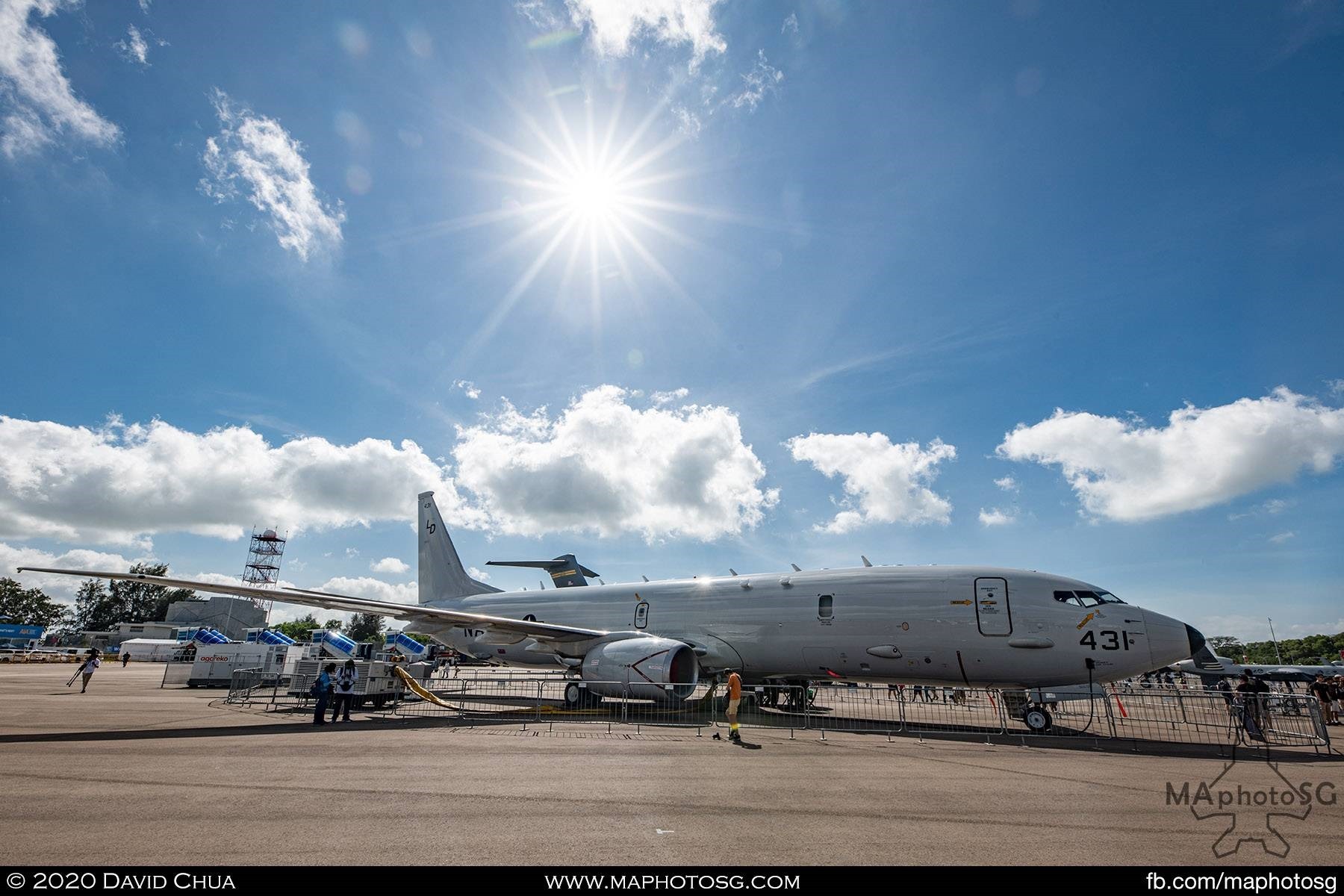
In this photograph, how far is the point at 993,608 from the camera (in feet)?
54.2

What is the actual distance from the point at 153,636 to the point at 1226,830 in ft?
399

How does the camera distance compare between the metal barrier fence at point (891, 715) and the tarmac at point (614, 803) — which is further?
the metal barrier fence at point (891, 715)

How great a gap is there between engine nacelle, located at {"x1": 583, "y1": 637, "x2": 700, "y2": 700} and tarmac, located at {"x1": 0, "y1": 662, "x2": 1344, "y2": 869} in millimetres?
4740

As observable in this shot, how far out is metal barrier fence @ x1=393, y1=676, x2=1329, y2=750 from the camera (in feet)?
49.2

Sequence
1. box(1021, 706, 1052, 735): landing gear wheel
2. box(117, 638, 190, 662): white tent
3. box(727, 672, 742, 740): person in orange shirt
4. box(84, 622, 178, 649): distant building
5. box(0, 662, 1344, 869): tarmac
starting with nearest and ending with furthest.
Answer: box(0, 662, 1344, 869): tarmac → box(727, 672, 742, 740): person in orange shirt → box(1021, 706, 1052, 735): landing gear wheel → box(117, 638, 190, 662): white tent → box(84, 622, 178, 649): distant building

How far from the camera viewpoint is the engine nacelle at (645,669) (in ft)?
59.7

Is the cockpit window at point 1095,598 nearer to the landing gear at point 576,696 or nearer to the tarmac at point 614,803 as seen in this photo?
the tarmac at point 614,803

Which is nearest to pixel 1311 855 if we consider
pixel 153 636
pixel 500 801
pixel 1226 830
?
pixel 1226 830

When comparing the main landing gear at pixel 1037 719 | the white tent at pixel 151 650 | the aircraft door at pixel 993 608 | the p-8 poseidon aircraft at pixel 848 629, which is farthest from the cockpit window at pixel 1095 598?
the white tent at pixel 151 650

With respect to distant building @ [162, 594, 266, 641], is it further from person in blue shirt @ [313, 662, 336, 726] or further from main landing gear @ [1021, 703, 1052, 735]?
main landing gear @ [1021, 703, 1052, 735]

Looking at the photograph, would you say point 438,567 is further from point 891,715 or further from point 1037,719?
point 1037,719

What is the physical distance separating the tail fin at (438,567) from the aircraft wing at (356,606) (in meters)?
9.34

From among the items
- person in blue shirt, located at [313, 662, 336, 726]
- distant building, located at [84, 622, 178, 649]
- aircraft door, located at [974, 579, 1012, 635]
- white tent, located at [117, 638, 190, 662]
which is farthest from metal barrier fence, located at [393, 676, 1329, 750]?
distant building, located at [84, 622, 178, 649]
